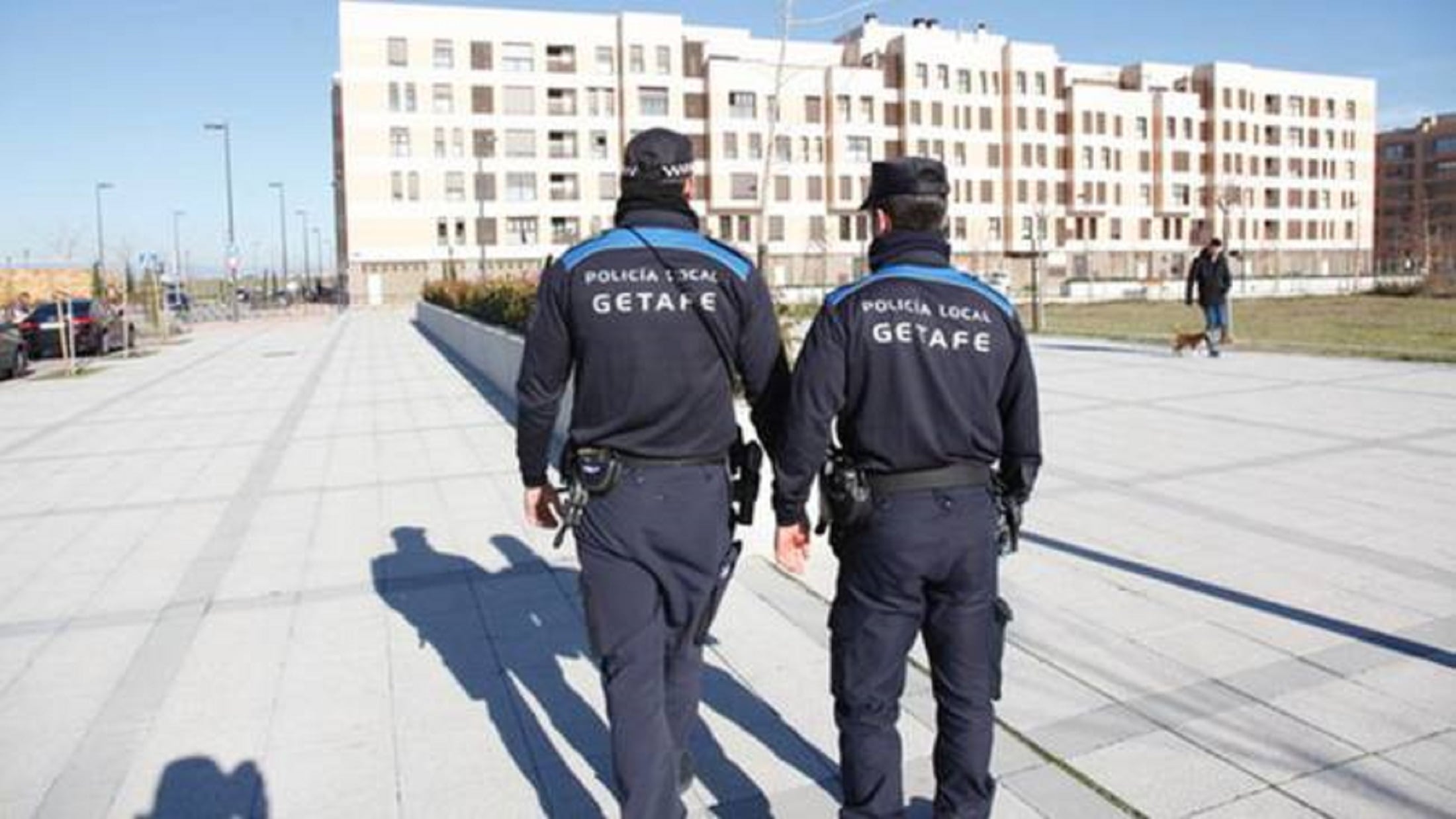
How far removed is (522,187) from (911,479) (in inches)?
2552

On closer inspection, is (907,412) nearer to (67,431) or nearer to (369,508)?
(369,508)

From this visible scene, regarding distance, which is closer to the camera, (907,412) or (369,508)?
(907,412)

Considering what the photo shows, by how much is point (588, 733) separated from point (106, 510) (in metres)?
6.17

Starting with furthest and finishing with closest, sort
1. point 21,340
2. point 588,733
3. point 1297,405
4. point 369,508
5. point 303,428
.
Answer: point 21,340 → point 303,428 → point 1297,405 → point 369,508 → point 588,733

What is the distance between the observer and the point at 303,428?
12.5 m

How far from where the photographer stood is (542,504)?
10.6ft

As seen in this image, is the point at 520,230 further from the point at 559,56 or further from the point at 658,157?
the point at 658,157

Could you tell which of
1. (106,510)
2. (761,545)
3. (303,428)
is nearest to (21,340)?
(303,428)

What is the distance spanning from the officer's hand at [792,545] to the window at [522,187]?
6419cm

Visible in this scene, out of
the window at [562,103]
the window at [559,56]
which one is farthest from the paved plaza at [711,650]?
the window at [559,56]

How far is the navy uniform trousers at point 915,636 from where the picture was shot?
9.60 feet

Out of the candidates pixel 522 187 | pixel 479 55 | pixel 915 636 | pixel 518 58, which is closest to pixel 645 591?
pixel 915 636

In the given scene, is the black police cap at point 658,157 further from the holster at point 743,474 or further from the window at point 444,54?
the window at point 444,54

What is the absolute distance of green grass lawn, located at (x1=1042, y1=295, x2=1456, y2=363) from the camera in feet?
60.1
